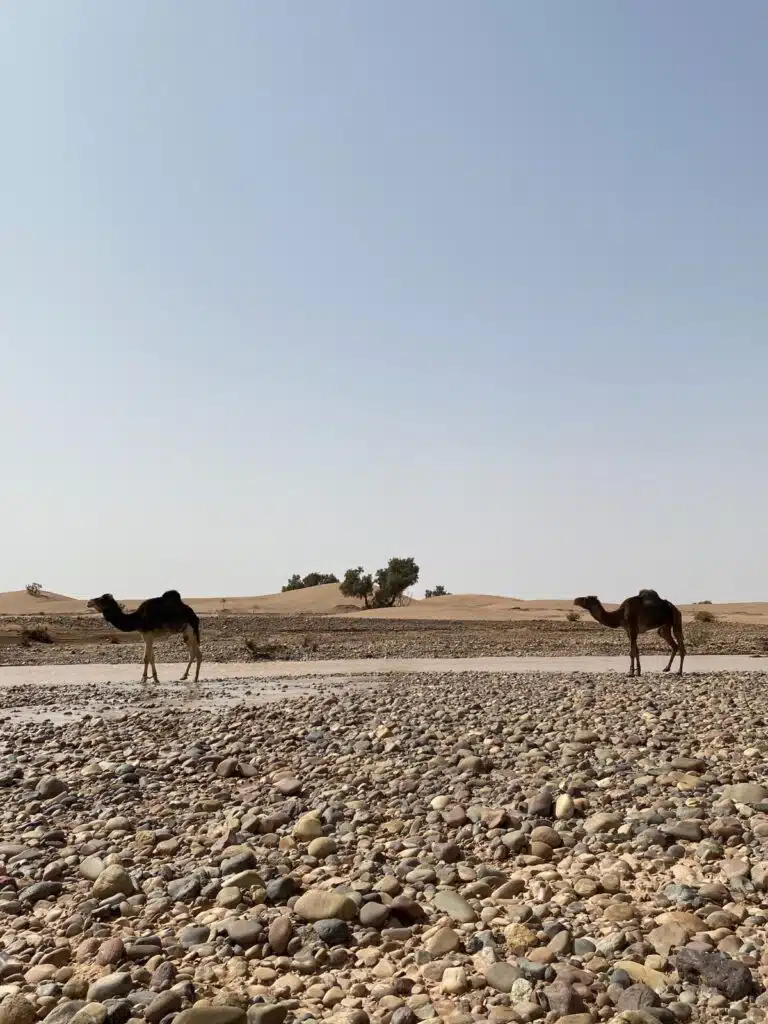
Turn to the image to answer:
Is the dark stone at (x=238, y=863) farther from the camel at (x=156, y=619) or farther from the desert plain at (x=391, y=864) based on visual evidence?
the camel at (x=156, y=619)

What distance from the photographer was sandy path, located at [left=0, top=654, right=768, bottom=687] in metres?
21.7

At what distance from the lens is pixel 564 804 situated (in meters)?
7.07

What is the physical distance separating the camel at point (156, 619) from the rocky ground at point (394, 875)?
8924mm

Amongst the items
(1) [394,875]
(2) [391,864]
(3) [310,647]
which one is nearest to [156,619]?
(3) [310,647]

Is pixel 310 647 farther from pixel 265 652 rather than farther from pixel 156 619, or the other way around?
pixel 156 619

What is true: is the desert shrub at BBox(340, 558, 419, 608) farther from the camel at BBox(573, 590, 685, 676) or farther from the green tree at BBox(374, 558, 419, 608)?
the camel at BBox(573, 590, 685, 676)

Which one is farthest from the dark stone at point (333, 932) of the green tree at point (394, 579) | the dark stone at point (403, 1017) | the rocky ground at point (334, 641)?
the green tree at point (394, 579)

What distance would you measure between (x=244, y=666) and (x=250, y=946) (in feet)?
67.8

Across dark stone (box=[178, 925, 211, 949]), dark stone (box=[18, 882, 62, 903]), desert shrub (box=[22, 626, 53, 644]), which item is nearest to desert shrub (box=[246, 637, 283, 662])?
desert shrub (box=[22, 626, 53, 644])

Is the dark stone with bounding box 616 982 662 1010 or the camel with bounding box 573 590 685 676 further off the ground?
the camel with bounding box 573 590 685 676

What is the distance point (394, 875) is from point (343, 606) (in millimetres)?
73479

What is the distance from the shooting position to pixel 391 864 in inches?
243

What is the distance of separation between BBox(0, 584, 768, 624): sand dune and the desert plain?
5695cm

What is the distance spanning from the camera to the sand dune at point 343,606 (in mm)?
73000
